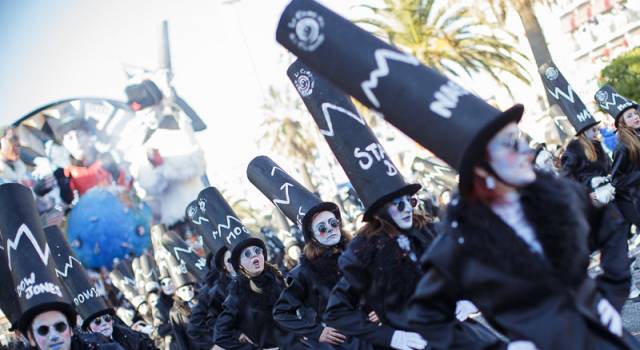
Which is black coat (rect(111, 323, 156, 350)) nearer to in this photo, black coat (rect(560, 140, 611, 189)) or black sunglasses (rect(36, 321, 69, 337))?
black sunglasses (rect(36, 321, 69, 337))

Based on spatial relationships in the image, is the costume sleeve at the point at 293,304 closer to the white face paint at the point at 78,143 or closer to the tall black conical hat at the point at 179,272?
the tall black conical hat at the point at 179,272

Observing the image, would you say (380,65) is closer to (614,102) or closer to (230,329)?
(230,329)

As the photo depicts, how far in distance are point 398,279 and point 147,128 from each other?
51.2m

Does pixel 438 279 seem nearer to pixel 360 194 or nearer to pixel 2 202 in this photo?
pixel 360 194

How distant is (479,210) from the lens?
3.99m

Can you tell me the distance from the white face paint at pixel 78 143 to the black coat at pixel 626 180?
4603cm

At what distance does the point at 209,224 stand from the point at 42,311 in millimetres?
5018

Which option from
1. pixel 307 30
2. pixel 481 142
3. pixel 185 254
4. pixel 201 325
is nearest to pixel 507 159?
pixel 481 142

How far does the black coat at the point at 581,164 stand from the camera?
1307 centimetres

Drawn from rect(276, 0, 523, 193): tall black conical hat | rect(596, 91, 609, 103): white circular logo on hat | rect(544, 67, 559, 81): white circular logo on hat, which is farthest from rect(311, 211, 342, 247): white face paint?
rect(544, 67, 559, 81): white circular logo on hat

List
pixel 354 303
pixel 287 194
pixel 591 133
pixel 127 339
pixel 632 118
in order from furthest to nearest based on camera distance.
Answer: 1. pixel 591 133
2. pixel 127 339
3. pixel 632 118
4. pixel 287 194
5. pixel 354 303

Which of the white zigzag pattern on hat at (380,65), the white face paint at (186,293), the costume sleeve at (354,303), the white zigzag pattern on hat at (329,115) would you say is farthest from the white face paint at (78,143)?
the white zigzag pattern on hat at (380,65)

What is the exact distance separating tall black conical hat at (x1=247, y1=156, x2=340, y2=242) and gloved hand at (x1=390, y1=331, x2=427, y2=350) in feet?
7.24

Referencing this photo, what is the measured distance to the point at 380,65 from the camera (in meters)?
4.15
